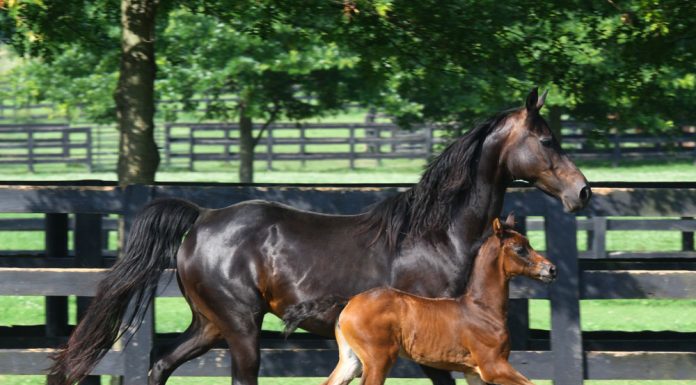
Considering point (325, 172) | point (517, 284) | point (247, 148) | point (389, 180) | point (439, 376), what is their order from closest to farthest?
point (439, 376), point (517, 284), point (247, 148), point (389, 180), point (325, 172)

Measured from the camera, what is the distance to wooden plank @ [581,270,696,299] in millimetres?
6402

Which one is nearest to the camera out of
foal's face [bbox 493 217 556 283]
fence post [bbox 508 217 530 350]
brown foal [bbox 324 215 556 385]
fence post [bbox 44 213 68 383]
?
brown foal [bbox 324 215 556 385]

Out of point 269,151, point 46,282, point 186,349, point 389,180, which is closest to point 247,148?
point 389,180

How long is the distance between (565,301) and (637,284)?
1.43 ft

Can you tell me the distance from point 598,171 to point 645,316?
2113 cm

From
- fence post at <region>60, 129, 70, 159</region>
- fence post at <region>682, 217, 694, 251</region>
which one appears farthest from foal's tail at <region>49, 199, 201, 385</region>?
fence post at <region>60, 129, 70, 159</region>

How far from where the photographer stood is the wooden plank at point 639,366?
21.2 ft

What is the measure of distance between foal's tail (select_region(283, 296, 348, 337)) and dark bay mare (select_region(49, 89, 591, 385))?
0.05 meters

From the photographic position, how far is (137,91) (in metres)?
7.97

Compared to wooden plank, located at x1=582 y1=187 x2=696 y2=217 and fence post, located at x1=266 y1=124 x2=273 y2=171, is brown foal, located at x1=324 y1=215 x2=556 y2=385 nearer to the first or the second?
wooden plank, located at x1=582 y1=187 x2=696 y2=217

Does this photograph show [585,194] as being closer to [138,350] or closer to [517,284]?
[517,284]

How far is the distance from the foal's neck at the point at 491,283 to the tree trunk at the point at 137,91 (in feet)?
10.2

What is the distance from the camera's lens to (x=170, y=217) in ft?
20.6

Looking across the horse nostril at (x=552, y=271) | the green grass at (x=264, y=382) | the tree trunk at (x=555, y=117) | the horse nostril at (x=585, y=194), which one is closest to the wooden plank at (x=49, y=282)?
the green grass at (x=264, y=382)
